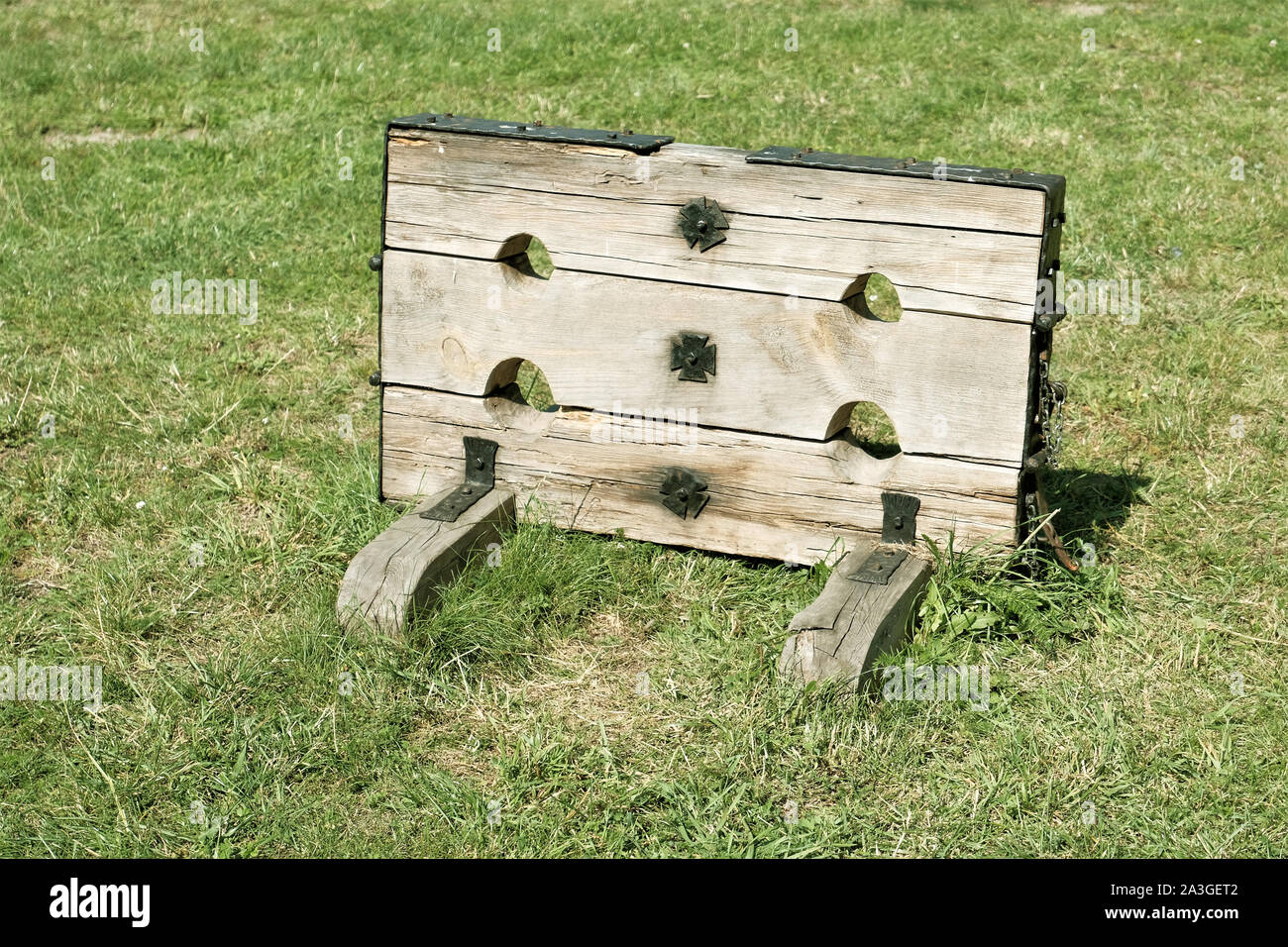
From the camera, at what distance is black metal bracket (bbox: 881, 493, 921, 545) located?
434 cm

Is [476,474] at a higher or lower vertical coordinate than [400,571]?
higher

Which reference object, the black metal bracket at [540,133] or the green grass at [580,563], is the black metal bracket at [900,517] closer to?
the green grass at [580,563]

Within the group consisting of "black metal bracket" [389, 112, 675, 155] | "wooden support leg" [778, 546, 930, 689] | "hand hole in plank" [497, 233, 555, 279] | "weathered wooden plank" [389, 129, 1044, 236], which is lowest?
"wooden support leg" [778, 546, 930, 689]

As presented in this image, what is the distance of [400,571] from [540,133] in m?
1.54

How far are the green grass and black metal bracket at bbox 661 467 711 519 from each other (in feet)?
0.70

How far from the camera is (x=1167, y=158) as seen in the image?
823 cm

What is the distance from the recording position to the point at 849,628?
12.8 ft

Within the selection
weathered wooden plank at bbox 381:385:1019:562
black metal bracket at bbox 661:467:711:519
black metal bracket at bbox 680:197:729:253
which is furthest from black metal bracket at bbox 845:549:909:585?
black metal bracket at bbox 680:197:729:253

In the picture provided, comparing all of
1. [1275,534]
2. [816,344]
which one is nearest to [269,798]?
[816,344]

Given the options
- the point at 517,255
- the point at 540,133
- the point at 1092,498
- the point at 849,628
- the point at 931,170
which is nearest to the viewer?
the point at 849,628

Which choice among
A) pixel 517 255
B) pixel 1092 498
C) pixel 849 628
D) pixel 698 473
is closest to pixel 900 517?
pixel 849 628

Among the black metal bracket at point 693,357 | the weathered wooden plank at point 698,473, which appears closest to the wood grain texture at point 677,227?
the black metal bracket at point 693,357

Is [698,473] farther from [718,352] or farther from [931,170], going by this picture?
[931,170]

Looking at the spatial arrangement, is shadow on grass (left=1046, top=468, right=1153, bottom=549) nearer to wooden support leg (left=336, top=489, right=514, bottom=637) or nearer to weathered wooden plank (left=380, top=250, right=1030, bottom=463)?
weathered wooden plank (left=380, top=250, right=1030, bottom=463)
